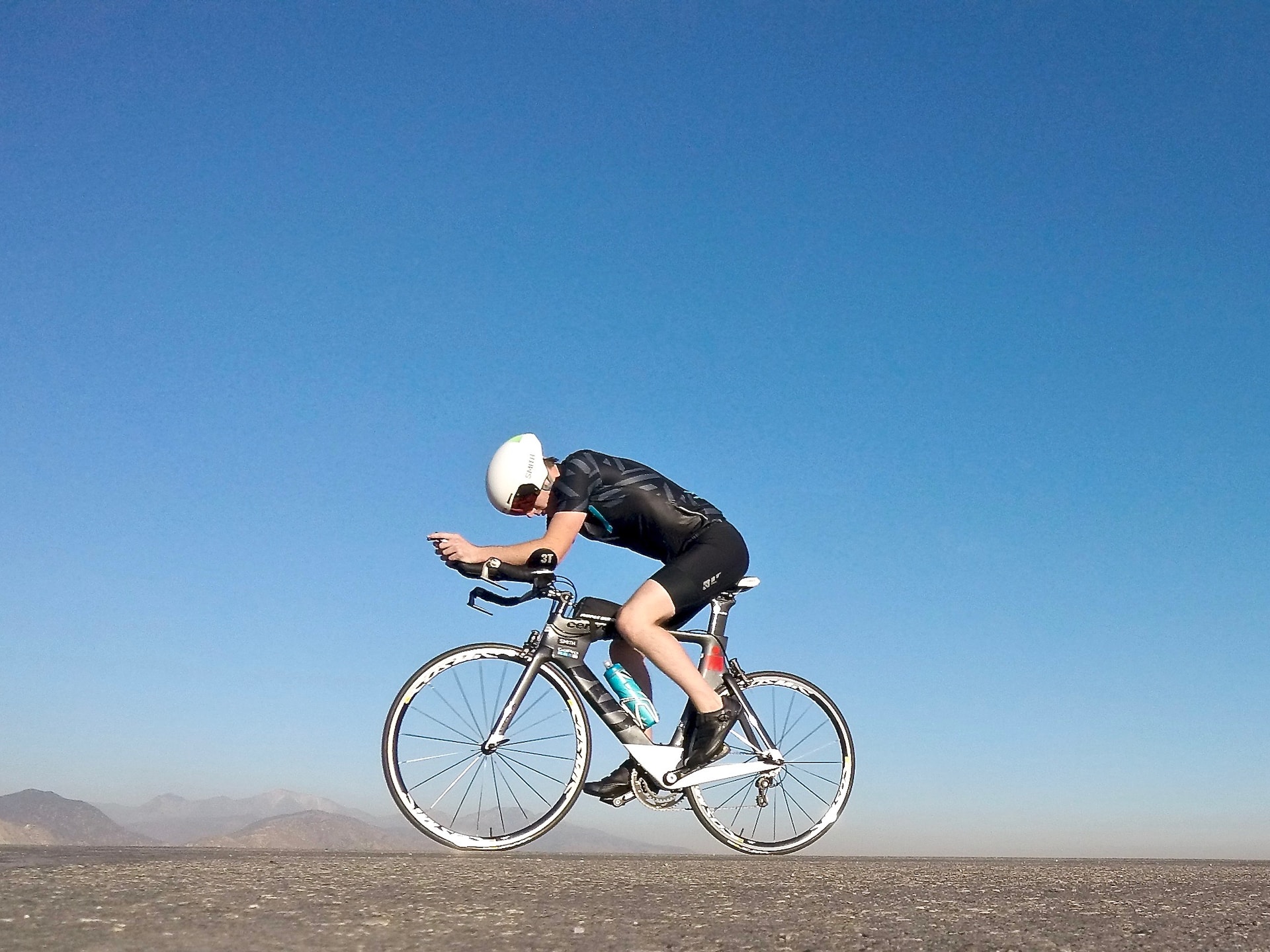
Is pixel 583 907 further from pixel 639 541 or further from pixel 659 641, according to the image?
pixel 639 541

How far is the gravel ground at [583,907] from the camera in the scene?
116 inches

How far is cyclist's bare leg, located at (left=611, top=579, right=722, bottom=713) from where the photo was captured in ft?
21.3

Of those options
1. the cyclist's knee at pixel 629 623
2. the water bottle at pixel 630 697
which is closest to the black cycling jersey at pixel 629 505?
the cyclist's knee at pixel 629 623

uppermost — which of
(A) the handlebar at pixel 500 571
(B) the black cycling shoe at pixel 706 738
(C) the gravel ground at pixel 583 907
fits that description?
(A) the handlebar at pixel 500 571

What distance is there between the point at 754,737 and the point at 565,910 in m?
3.97

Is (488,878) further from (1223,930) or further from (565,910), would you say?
(1223,930)

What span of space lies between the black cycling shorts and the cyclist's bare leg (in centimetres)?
9

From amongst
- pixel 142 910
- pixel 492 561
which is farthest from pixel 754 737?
pixel 142 910

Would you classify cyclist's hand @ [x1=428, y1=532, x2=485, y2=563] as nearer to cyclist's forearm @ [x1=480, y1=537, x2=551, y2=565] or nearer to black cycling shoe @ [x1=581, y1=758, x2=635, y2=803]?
cyclist's forearm @ [x1=480, y1=537, x2=551, y2=565]

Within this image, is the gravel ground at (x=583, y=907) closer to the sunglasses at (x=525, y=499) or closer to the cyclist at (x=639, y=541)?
the cyclist at (x=639, y=541)

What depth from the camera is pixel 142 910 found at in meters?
3.17

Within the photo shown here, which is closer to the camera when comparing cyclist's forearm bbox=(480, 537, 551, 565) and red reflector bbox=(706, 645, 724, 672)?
cyclist's forearm bbox=(480, 537, 551, 565)

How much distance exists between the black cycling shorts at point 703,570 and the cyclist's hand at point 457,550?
3.49 ft

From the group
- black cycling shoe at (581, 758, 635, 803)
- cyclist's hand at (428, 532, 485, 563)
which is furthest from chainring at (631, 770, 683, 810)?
cyclist's hand at (428, 532, 485, 563)
